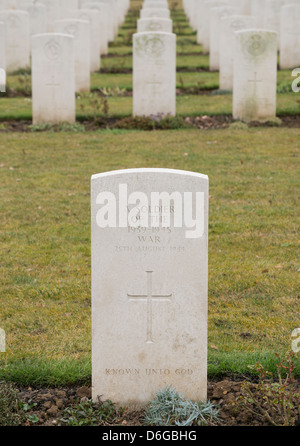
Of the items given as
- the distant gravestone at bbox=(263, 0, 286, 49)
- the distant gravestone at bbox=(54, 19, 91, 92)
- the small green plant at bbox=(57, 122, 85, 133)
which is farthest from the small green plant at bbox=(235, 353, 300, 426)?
the distant gravestone at bbox=(263, 0, 286, 49)

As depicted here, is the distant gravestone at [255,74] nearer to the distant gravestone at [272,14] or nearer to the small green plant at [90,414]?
the small green plant at [90,414]

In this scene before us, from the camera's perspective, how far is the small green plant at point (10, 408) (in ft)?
12.4

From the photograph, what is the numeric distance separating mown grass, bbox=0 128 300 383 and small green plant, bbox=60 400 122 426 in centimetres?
35

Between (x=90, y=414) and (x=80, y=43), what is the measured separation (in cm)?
1251

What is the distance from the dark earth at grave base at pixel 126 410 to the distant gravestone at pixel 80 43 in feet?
39.2

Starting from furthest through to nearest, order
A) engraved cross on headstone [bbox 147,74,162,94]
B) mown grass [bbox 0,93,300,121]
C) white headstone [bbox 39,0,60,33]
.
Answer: white headstone [bbox 39,0,60,33]
mown grass [bbox 0,93,300,121]
engraved cross on headstone [bbox 147,74,162,94]

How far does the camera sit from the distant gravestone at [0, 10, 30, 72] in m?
18.1

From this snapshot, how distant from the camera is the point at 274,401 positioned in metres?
3.75

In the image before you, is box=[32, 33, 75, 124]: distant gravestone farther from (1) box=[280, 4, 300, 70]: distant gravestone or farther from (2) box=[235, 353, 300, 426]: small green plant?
(2) box=[235, 353, 300, 426]: small green plant

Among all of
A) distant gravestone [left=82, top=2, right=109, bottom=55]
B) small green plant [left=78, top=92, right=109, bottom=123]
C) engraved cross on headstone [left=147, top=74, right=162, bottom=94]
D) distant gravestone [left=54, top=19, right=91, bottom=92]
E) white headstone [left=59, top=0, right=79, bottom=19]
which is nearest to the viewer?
engraved cross on headstone [left=147, top=74, right=162, bottom=94]

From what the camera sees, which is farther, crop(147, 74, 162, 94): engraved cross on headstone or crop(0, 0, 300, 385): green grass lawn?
crop(147, 74, 162, 94): engraved cross on headstone
